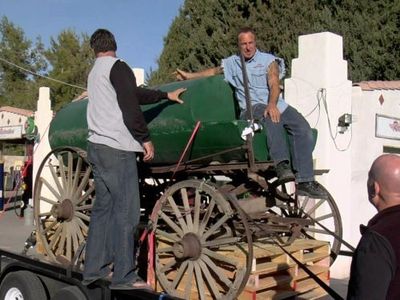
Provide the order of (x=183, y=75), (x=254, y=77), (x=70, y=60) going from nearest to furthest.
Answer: (x=254, y=77) → (x=183, y=75) → (x=70, y=60)

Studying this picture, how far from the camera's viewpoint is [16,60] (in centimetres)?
4312

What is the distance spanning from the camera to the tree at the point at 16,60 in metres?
42.8

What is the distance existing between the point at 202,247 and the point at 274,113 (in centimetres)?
117

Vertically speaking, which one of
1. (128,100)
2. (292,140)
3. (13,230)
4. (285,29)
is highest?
(285,29)

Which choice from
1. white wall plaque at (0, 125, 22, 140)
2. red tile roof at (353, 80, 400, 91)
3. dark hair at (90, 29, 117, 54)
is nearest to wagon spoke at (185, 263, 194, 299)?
dark hair at (90, 29, 117, 54)

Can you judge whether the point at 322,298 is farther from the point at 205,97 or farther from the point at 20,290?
the point at 20,290

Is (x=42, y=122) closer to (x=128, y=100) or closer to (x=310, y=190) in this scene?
(x=128, y=100)

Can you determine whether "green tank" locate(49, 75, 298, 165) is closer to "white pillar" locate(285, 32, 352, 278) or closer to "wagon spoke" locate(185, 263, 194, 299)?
"wagon spoke" locate(185, 263, 194, 299)

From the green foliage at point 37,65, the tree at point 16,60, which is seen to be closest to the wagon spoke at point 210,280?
the green foliage at point 37,65

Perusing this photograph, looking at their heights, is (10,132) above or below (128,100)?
above

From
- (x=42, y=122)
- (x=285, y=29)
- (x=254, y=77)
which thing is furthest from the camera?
(x=285, y=29)

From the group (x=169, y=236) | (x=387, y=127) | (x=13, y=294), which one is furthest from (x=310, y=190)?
(x=387, y=127)

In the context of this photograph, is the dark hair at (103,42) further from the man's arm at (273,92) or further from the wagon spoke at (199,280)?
the wagon spoke at (199,280)

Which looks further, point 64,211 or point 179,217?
point 64,211
